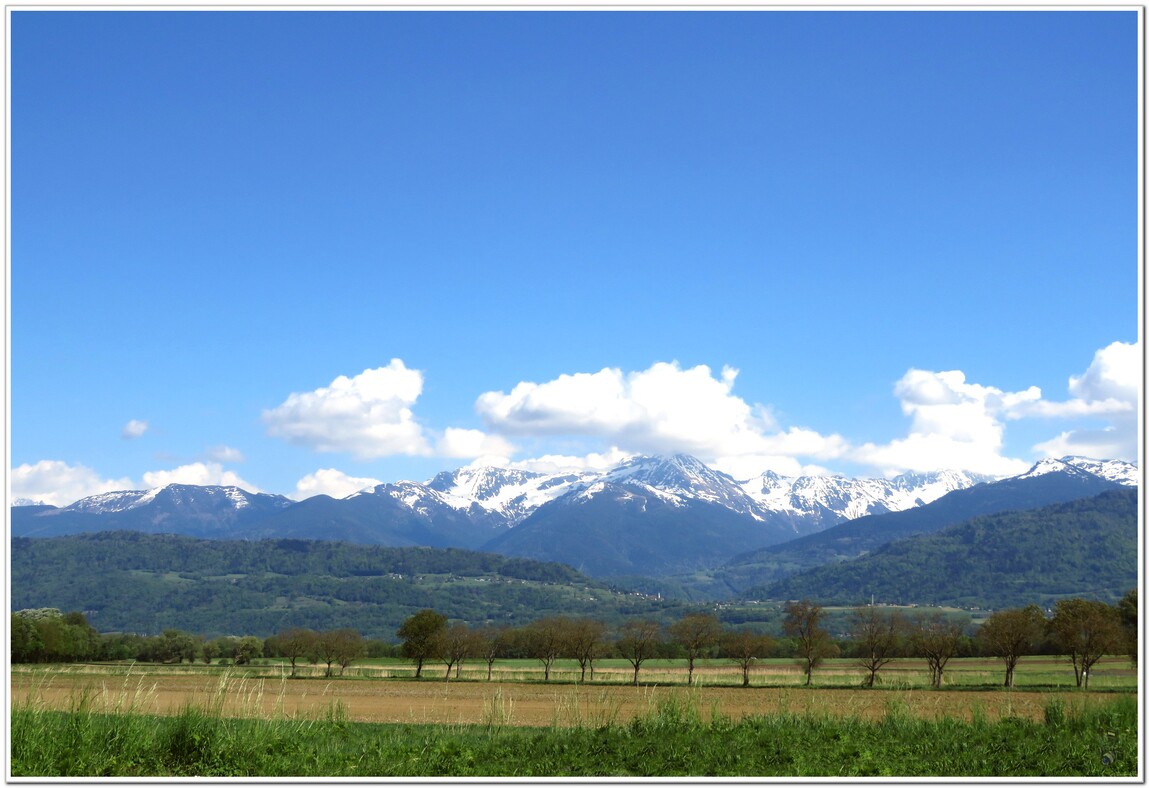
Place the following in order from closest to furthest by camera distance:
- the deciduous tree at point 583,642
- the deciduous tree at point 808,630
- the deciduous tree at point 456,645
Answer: the deciduous tree at point 808,630
the deciduous tree at point 583,642
the deciduous tree at point 456,645

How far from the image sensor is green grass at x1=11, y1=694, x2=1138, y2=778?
36.0 feet

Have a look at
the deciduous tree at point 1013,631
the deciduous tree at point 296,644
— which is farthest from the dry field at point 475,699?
the deciduous tree at point 296,644

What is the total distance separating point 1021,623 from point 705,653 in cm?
2198

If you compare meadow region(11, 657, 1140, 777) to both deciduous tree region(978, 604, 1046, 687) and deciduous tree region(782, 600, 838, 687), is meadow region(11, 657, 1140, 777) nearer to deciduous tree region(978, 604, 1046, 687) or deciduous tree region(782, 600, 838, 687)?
deciduous tree region(978, 604, 1046, 687)

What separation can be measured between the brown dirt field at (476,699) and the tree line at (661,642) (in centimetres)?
749

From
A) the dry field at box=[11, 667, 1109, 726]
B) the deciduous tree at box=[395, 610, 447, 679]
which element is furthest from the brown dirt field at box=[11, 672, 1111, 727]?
the deciduous tree at box=[395, 610, 447, 679]

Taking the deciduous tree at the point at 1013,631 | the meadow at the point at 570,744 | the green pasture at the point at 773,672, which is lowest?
the green pasture at the point at 773,672

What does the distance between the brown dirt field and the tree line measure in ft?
24.6

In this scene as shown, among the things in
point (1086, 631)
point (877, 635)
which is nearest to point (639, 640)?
point (877, 635)

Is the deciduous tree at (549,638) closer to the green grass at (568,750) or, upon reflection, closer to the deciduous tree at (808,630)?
the deciduous tree at (808,630)

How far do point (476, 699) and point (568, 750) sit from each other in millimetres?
31456

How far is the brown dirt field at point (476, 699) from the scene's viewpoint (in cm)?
1457

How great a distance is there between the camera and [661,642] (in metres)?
70.7
